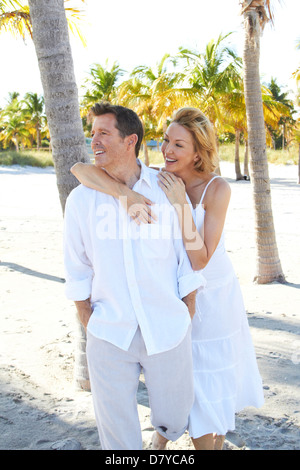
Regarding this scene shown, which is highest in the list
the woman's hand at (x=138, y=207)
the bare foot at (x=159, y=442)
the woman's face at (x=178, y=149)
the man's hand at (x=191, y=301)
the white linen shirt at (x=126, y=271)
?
the woman's face at (x=178, y=149)

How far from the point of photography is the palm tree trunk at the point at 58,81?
10.9 feet

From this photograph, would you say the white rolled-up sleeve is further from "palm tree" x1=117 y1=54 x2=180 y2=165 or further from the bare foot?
"palm tree" x1=117 y1=54 x2=180 y2=165

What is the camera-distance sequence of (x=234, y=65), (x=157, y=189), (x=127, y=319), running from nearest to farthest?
(x=127, y=319) → (x=157, y=189) → (x=234, y=65)

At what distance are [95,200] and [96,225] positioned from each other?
137mm

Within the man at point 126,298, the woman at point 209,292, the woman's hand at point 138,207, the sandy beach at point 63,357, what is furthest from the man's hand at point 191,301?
the sandy beach at point 63,357

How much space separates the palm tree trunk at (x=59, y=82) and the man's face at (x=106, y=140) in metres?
1.10

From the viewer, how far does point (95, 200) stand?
7.52ft

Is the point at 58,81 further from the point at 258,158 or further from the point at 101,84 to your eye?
the point at 101,84

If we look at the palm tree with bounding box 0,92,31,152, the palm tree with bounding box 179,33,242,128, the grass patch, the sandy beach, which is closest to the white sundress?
the sandy beach

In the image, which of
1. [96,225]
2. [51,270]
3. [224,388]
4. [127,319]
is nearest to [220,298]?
[224,388]

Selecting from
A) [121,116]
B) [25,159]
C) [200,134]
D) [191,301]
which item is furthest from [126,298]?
[25,159]

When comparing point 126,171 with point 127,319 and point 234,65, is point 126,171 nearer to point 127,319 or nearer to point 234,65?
point 127,319

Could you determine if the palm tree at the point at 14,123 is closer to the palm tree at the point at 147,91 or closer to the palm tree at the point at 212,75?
the palm tree at the point at 147,91

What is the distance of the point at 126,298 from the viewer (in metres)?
2.20
